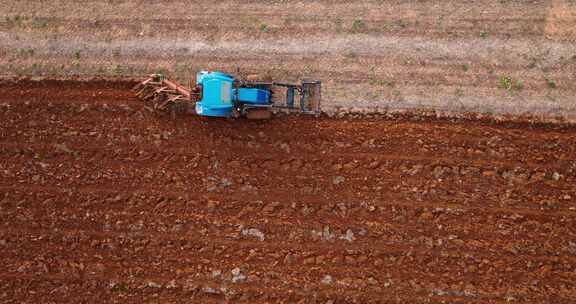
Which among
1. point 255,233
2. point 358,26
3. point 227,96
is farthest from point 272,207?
point 358,26

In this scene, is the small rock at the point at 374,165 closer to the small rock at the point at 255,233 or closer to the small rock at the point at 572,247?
the small rock at the point at 255,233

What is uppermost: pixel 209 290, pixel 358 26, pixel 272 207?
pixel 358 26

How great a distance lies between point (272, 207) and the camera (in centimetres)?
1022

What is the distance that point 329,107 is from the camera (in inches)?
404

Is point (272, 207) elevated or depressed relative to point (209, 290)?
elevated

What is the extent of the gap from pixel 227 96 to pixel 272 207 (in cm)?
253

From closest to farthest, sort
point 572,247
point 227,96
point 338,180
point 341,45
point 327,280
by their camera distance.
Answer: point 227,96, point 572,247, point 327,280, point 338,180, point 341,45

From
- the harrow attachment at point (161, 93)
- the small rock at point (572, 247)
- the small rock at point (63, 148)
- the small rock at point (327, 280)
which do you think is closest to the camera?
the small rock at point (572, 247)

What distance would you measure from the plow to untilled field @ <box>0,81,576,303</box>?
0.35 m

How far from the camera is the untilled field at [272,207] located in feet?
32.5

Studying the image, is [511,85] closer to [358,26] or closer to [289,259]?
[358,26]

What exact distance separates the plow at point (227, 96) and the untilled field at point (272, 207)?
1.14 ft

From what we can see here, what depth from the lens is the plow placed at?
952cm

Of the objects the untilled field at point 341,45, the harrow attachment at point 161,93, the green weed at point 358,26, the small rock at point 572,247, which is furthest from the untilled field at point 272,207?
the green weed at point 358,26
